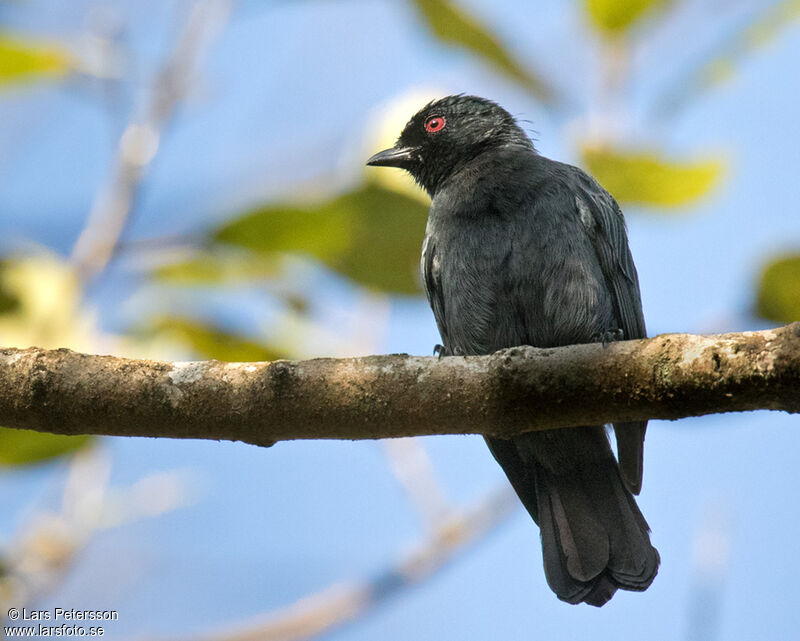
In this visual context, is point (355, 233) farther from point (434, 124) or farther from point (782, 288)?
point (782, 288)

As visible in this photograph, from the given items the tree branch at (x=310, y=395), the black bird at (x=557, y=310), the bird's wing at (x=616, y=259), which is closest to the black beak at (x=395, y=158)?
the black bird at (x=557, y=310)

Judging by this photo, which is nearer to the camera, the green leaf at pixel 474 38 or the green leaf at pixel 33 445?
the green leaf at pixel 33 445

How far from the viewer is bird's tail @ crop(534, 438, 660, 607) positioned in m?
3.91

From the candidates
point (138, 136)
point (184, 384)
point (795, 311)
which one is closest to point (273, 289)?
point (138, 136)

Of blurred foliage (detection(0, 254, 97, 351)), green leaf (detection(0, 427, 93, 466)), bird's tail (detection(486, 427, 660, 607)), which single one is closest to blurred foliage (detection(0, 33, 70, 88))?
blurred foliage (detection(0, 254, 97, 351))

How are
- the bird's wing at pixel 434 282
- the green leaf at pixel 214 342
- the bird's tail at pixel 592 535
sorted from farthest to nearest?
the bird's wing at pixel 434 282 < the green leaf at pixel 214 342 < the bird's tail at pixel 592 535

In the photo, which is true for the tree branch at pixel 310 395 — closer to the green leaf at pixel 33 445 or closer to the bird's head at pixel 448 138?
the green leaf at pixel 33 445

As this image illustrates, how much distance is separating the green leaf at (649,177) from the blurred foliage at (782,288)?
0.62 m

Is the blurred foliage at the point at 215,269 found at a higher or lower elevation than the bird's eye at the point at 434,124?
lower

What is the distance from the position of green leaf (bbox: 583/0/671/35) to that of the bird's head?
723 mm

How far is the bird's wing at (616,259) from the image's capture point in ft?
14.2

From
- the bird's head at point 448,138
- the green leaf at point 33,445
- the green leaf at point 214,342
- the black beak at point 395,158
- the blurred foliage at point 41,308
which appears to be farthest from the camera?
the black beak at point 395,158

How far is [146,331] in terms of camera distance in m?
4.90

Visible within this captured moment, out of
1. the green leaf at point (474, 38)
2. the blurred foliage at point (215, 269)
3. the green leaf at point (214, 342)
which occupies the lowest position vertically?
the green leaf at point (214, 342)
